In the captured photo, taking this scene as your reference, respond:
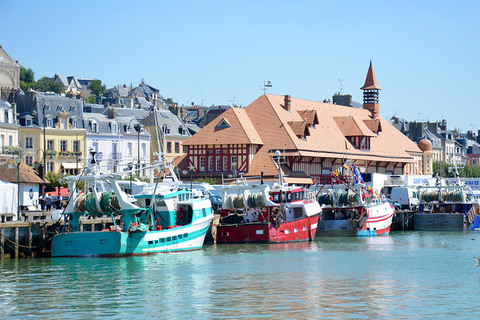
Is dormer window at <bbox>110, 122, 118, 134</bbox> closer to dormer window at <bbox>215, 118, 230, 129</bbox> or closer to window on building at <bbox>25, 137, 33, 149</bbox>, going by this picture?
window on building at <bbox>25, 137, 33, 149</bbox>

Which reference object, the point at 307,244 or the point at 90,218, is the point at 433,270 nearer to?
the point at 307,244

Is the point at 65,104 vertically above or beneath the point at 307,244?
above

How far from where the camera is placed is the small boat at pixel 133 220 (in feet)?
166

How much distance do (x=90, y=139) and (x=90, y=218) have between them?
41.1m

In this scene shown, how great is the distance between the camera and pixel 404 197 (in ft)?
308

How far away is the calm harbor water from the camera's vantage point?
33844mm

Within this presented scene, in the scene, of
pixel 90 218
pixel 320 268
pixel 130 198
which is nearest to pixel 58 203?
pixel 90 218

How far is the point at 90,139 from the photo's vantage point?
99312mm

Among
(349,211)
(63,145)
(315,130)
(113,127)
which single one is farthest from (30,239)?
(315,130)

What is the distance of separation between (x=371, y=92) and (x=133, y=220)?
73847 mm

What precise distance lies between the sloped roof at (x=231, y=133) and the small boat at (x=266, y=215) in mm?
23894

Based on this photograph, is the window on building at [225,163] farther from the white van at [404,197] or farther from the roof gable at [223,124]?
the white van at [404,197]

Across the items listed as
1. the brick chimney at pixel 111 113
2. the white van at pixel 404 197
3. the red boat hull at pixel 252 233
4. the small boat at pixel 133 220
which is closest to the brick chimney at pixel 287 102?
the white van at pixel 404 197

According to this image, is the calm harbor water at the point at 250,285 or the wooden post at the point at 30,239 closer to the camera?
the calm harbor water at the point at 250,285
